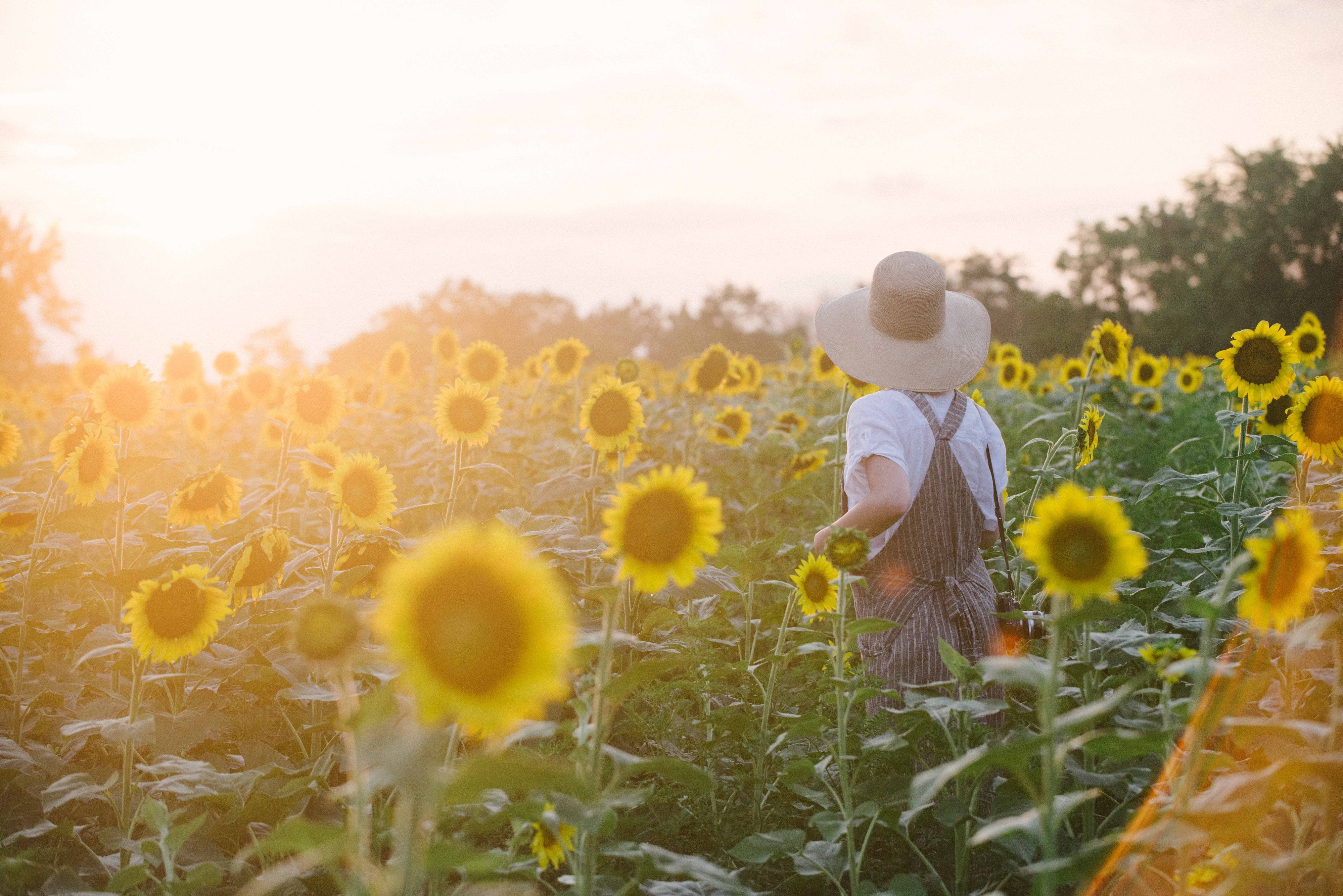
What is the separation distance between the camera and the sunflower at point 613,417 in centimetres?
360

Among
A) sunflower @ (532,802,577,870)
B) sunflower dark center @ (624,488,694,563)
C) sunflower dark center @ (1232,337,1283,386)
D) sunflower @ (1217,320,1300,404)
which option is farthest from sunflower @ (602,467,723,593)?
sunflower dark center @ (1232,337,1283,386)

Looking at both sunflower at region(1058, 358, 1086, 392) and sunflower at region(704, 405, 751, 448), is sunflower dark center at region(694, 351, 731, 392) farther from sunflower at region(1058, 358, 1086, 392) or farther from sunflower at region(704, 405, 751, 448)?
sunflower at region(1058, 358, 1086, 392)

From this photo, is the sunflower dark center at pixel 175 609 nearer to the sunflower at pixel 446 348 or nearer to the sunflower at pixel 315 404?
the sunflower at pixel 315 404

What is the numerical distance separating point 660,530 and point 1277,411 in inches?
112

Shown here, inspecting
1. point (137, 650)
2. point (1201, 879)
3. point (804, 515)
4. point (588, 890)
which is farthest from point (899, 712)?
point (804, 515)

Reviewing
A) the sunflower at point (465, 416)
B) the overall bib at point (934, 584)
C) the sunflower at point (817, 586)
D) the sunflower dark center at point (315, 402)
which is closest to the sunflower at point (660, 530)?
the sunflower at point (817, 586)

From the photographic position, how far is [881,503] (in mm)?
2572

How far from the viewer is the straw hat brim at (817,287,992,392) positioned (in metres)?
2.85

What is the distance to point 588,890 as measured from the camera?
67.9 inches

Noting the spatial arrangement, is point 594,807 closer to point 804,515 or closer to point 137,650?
point 137,650

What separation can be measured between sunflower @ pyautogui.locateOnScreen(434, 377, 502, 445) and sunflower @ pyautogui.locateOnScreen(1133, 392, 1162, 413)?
19.0 ft

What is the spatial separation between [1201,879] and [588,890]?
3.67ft

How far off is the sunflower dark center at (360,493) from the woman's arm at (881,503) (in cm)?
154

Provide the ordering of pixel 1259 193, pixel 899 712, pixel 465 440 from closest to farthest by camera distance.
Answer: pixel 899 712 < pixel 465 440 < pixel 1259 193
